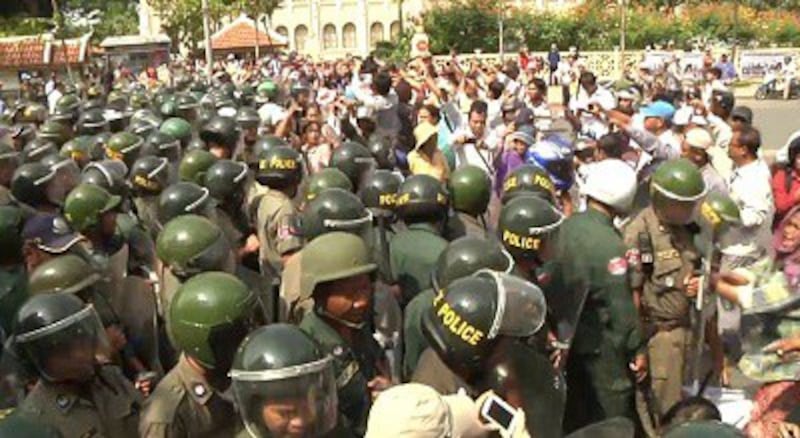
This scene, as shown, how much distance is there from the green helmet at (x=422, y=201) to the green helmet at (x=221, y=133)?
3206 millimetres

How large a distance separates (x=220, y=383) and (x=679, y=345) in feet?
8.73

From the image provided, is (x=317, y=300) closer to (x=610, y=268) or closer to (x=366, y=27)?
(x=610, y=268)

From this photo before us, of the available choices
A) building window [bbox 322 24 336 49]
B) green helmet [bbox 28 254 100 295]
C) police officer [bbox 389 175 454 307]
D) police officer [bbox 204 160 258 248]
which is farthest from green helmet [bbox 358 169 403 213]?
building window [bbox 322 24 336 49]

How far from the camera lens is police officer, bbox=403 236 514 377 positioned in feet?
14.5

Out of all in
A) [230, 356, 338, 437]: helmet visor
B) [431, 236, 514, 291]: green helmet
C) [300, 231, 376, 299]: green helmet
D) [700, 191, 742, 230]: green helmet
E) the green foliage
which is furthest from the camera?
the green foliage

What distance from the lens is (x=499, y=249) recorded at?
4.57 m

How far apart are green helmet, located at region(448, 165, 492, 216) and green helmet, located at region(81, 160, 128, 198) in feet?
7.63

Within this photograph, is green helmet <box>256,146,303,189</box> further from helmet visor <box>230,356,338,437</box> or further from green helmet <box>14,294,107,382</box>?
helmet visor <box>230,356,338,437</box>

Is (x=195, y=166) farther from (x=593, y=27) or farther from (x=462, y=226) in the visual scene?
(x=593, y=27)

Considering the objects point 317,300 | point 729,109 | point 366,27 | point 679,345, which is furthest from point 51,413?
point 366,27

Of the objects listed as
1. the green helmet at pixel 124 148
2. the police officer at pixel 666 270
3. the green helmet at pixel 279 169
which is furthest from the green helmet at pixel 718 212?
the green helmet at pixel 124 148

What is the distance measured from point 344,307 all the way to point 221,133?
4.87 m

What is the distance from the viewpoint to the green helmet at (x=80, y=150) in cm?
874

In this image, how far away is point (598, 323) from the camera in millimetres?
5152
